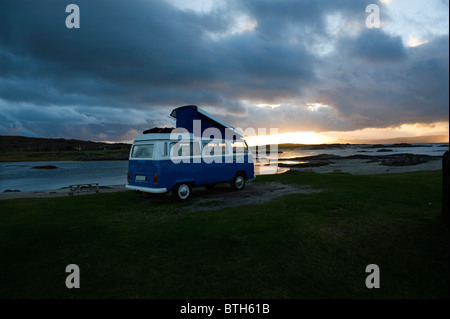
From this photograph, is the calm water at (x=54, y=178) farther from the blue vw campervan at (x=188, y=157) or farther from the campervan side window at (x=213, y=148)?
the campervan side window at (x=213, y=148)

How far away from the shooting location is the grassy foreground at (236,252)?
171 inches

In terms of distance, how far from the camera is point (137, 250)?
19.3ft

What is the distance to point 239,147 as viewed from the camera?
14.4m

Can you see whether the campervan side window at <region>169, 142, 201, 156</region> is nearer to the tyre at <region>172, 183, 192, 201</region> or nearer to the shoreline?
the tyre at <region>172, 183, 192, 201</region>

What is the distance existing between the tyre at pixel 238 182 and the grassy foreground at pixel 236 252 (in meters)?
4.65

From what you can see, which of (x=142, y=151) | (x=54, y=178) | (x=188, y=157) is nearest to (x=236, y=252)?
(x=188, y=157)

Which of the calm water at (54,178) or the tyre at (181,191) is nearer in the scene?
the tyre at (181,191)

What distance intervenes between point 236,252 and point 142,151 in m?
7.52

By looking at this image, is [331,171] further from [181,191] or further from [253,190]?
[181,191]

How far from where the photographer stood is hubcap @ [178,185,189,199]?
11.7 metres

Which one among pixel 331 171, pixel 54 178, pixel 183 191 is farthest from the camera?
pixel 54 178

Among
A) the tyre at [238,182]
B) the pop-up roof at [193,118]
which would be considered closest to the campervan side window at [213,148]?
the pop-up roof at [193,118]
